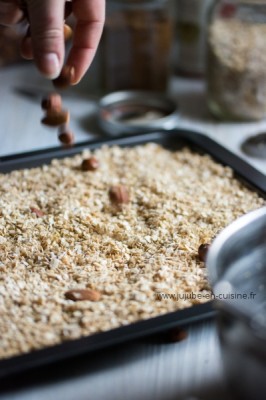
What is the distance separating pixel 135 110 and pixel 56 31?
662 millimetres

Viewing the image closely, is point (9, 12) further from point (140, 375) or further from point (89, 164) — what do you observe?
point (140, 375)

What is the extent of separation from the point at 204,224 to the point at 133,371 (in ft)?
1.00

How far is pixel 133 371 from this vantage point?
0.71 meters

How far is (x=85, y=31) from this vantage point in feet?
3.20

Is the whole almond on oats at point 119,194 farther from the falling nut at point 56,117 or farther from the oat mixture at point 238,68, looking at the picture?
the oat mixture at point 238,68

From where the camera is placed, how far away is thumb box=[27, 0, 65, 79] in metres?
0.77

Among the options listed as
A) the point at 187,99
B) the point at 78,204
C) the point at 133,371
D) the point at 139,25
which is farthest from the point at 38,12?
the point at 187,99

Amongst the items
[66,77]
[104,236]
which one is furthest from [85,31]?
[104,236]

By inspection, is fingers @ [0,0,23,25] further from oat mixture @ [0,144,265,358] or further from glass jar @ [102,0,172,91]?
glass jar @ [102,0,172,91]

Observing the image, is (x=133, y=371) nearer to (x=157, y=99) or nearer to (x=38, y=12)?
(x=38, y=12)

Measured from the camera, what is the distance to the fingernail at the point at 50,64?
2.57ft

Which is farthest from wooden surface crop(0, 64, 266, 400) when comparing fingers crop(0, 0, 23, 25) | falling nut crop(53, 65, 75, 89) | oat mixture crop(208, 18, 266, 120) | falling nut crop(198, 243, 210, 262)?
oat mixture crop(208, 18, 266, 120)

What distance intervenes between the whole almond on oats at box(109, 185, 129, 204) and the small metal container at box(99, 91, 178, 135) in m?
0.28

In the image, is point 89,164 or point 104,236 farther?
point 89,164
